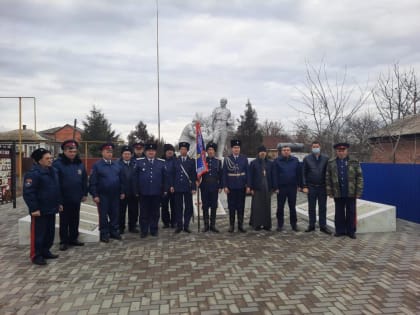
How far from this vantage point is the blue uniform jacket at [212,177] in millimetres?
6883

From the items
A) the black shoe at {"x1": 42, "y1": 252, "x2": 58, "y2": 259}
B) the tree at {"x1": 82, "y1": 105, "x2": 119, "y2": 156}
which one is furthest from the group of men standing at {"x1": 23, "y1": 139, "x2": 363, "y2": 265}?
the tree at {"x1": 82, "y1": 105, "x2": 119, "y2": 156}

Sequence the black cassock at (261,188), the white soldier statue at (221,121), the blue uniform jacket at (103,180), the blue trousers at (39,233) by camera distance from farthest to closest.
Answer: the white soldier statue at (221,121)
the black cassock at (261,188)
the blue uniform jacket at (103,180)
the blue trousers at (39,233)

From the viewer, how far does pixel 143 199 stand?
662cm

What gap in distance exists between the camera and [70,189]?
564 cm

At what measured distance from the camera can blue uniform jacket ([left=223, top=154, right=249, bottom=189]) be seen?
684 centimetres

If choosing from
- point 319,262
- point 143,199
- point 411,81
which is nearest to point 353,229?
point 319,262

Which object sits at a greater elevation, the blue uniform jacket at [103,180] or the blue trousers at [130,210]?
the blue uniform jacket at [103,180]

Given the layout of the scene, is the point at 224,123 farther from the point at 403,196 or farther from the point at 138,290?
the point at 138,290

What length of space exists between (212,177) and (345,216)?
2.71 metres

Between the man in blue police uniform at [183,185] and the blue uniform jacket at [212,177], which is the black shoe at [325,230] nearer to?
the blue uniform jacket at [212,177]

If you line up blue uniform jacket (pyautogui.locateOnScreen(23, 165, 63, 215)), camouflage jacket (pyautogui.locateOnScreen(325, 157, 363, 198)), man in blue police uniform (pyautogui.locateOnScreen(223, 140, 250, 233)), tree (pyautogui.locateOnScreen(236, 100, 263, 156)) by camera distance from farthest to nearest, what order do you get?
Result: tree (pyautogui.locateOnScreen(236, 100, 263, 156)) < man in blue police uniform (pyautogui.locateOnScreen(223, 140, 250, 233)) < camouflage jacket (pyautogui.locateOnScreen(325, 157, 363, 198)) < blue uniform jacket (pyautogui.locateOnScreen(23, 165, 63, 215))

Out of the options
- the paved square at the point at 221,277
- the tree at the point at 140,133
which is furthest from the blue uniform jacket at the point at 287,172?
the tree at the point at 140,133

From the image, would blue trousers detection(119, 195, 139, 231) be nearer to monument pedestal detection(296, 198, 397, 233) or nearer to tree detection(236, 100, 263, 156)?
monument pedestal detection(296, 198, 397, 233)

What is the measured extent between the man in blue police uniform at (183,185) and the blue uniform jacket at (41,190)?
2.32m
